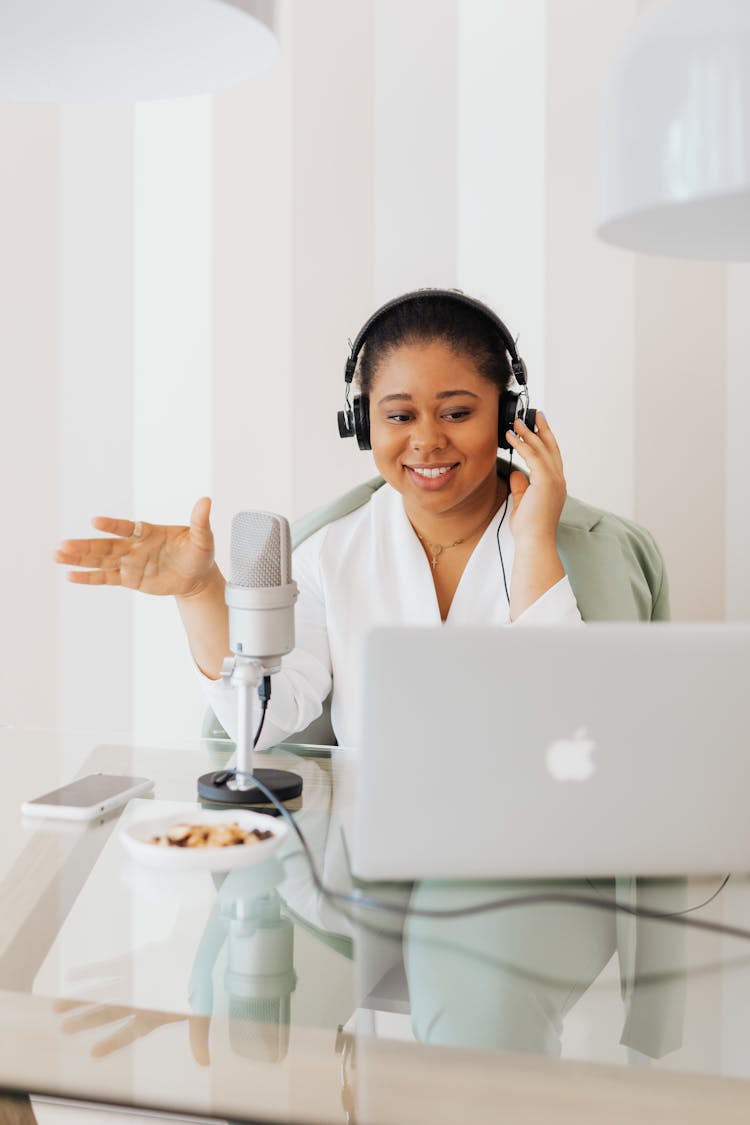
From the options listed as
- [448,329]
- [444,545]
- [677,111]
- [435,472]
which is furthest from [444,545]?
[677,111]

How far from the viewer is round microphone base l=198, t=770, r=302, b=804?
127 cm

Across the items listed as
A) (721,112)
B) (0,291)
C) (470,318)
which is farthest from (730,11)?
(0,291)

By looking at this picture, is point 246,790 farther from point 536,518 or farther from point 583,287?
point 583,287

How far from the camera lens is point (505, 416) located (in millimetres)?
1826

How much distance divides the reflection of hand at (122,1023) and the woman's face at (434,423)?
1.16 meters

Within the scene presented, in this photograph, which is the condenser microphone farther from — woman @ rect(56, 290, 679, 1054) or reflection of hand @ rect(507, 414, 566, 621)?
reflection of hand @ rect(507, 414, 566, 621)

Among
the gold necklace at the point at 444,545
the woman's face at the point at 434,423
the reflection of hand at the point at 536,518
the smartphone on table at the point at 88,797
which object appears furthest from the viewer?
the gold necklace at the point at 444,545

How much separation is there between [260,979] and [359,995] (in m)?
0.08

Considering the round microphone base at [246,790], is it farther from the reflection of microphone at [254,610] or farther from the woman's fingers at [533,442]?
the woman's fingers at [533,442]

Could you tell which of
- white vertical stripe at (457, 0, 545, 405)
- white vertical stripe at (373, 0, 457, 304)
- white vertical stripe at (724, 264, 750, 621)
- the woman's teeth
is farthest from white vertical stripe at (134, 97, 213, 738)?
white vertical stripe at (724, 264, 750, 621)

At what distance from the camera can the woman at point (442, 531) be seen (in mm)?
1749

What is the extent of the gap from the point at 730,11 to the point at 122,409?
6.11 feet

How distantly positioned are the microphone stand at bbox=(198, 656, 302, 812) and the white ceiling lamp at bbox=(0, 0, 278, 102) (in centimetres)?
62

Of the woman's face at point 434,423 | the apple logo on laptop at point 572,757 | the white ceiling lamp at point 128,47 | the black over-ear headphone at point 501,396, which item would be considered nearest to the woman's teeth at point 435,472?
the woman's face at point 434,423
